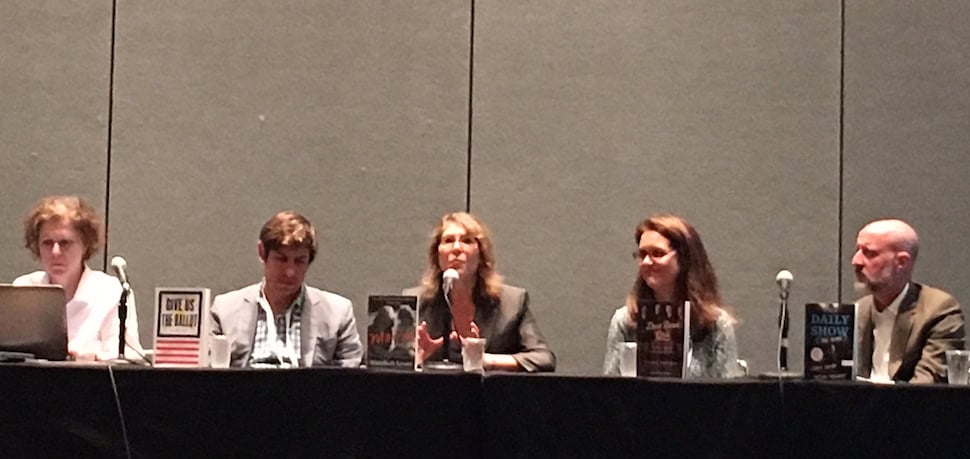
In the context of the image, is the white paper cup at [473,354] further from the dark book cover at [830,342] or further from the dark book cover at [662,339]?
the dark book cover at [830,342]

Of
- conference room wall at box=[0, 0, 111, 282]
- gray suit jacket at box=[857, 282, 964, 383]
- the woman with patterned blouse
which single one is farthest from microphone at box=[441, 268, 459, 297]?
conference room wall at box=[0, 0, 111, 282]

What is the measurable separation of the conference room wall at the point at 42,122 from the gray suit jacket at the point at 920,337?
9.76 feet

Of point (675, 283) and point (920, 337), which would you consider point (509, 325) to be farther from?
point (920, 337)

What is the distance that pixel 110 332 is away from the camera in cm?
440

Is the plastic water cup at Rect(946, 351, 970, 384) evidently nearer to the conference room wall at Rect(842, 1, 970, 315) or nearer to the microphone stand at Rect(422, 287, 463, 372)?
the microphone stand at Rect(422, 287, 463, 372)

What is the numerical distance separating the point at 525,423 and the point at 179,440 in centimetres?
79

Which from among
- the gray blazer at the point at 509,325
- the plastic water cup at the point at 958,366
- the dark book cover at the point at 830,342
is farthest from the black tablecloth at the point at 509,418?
the gray blazer at the point at 509,325

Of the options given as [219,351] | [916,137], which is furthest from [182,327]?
[916,137]

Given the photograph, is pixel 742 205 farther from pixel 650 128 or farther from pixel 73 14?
pixel 73 14

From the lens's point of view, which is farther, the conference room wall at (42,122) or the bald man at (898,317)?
the conference room wall at (42,122)

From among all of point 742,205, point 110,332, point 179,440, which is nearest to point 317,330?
point 110,332

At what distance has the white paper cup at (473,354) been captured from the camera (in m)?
3.65

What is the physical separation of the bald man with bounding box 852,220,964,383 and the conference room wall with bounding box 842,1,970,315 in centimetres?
103

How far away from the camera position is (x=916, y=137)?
18.4 ft
